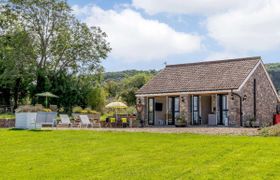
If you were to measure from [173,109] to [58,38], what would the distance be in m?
17.2

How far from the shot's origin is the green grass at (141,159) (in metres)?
9.50

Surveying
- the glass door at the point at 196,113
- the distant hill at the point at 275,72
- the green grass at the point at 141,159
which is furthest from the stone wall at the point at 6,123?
the distant hill at the point at 275,72

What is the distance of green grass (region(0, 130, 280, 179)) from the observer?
31.2ft

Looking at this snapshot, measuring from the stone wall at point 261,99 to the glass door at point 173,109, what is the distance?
15.4 feet

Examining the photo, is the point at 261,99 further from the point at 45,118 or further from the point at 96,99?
the point at 96,99

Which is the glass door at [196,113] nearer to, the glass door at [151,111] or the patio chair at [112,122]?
the glass door at [151,111]

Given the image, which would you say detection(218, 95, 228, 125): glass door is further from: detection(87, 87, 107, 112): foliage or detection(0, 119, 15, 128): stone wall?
detection(87, 87, 107, 112): foliage

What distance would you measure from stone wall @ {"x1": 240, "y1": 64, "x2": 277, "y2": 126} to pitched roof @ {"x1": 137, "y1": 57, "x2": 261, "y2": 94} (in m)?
0.77

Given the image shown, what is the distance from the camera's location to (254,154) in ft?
38.1

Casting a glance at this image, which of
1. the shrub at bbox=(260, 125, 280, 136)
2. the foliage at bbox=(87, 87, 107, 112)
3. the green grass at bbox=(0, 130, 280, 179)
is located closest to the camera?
the green grass at bbox=(0, 130, 280, 179)

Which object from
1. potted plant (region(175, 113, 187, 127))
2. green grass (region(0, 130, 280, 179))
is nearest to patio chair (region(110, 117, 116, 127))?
potted plant (region(175, 113, 187, 127))

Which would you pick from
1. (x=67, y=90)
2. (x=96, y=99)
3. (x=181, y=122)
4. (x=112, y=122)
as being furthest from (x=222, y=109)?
(x=96, y=99)

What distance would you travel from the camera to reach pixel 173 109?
31.5 metres

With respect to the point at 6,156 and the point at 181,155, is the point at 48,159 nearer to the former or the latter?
the point at 6,156
